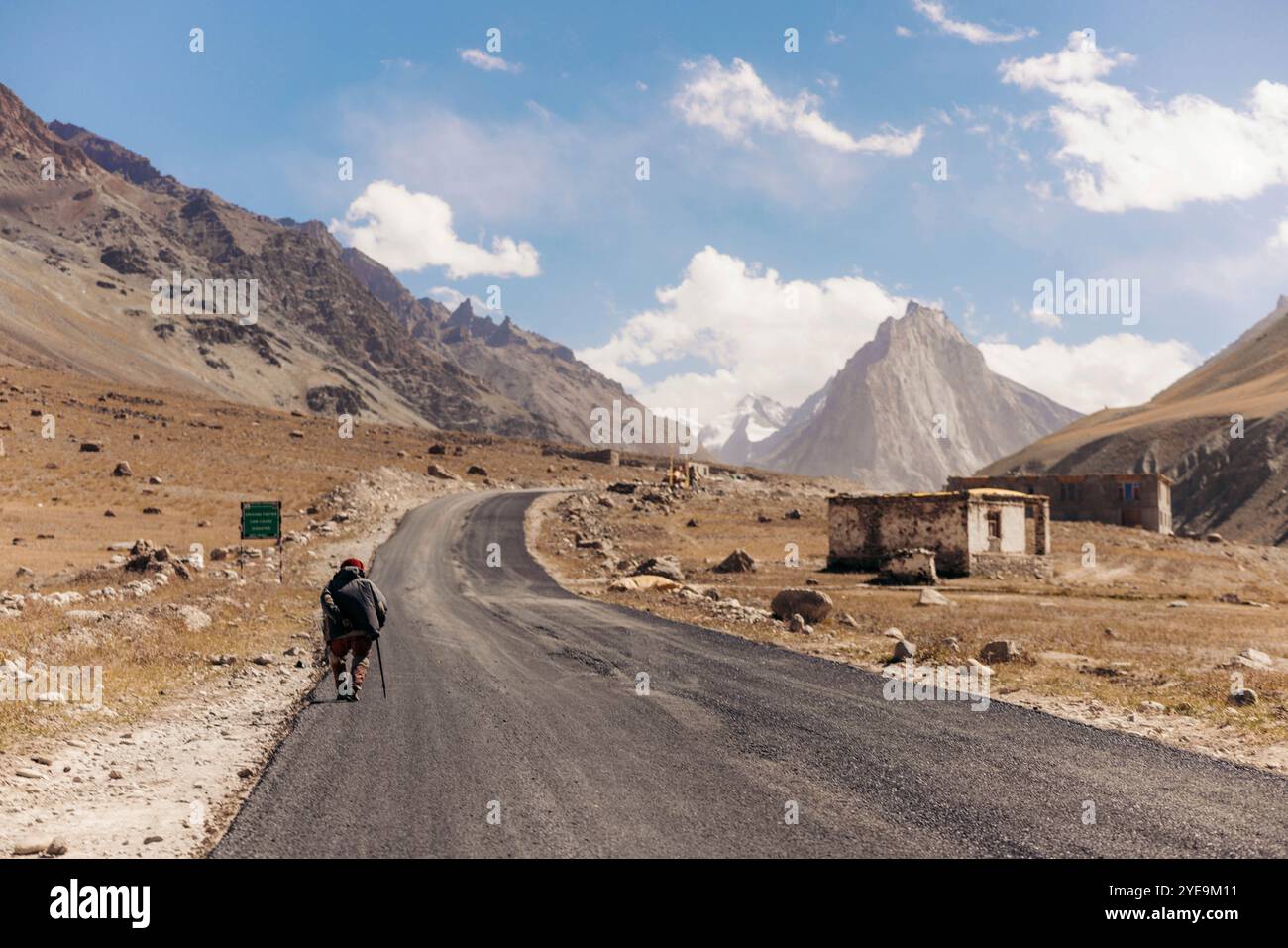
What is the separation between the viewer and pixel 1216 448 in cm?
11600

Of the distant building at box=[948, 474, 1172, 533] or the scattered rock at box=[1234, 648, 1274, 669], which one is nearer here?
the scattered rock at box=[1234, 648, 1274, 669]

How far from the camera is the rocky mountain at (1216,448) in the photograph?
103m

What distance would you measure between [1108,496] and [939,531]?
156 ft

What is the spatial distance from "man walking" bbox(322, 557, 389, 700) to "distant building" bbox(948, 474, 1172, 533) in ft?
255

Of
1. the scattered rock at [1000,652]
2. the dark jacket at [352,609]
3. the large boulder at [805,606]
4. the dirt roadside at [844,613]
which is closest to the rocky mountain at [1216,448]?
the dirt roadside at [844,613]

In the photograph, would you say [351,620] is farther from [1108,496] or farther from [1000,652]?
[1108,496]

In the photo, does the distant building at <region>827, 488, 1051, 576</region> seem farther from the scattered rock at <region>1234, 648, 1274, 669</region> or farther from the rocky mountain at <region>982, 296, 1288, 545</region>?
the rocky mountain at <region>982, 296, 1288, 545</region>

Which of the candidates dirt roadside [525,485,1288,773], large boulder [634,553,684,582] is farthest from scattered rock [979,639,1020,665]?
large boulder [634,553,684,582]

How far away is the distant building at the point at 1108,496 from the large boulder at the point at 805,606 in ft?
209

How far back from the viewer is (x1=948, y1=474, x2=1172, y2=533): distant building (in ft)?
246
